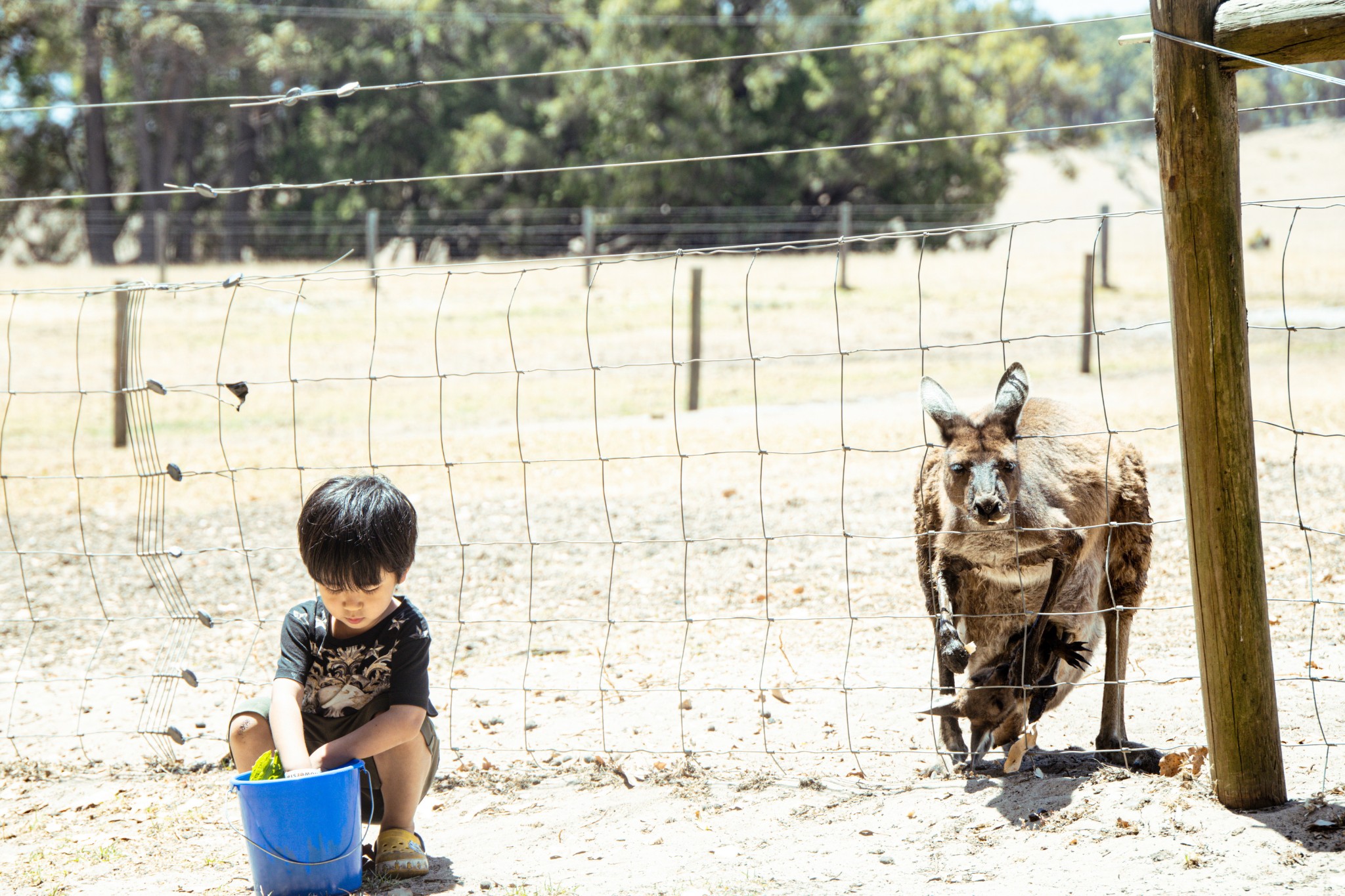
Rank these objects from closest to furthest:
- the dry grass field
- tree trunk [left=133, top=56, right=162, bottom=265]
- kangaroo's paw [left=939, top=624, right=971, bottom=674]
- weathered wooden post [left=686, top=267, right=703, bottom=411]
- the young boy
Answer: the young boy < the dry grass field < kangaroo's paw [left=939, top=624, right=971, bottom=674] < weathered wooden post [left=686, top=267, right=703, bottom=411] < tree trunk [left=133, top=56, right=162, bottom=265]

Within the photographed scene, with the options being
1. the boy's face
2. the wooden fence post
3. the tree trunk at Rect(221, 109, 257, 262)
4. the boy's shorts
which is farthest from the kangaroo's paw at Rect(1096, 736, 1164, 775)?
the tree trunk at Rect(221, 109, 257, 262)

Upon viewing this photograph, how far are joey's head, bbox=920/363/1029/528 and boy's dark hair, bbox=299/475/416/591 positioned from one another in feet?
6.63

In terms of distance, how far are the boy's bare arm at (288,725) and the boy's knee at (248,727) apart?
0.05 m

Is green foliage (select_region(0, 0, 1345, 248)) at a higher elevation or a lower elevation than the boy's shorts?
higher

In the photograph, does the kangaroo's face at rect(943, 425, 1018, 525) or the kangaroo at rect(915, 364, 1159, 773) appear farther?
the kangaroo at rect(915, 364, 1159, 773)

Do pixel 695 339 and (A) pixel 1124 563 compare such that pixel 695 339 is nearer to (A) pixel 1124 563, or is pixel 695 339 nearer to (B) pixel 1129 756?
(A) pixel 1124 563

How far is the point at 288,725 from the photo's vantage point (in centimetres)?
331

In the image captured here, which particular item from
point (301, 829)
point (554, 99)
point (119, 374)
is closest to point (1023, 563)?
point (301, 829)

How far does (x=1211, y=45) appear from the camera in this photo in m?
3.29

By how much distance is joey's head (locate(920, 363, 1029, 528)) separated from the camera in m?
4.31

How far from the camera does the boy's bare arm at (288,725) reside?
3.23 metres

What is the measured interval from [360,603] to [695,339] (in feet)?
34.6

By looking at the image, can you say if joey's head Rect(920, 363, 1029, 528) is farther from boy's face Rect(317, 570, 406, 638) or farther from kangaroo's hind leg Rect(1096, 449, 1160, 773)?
boy's face Rect(317, 570, 406, 638)

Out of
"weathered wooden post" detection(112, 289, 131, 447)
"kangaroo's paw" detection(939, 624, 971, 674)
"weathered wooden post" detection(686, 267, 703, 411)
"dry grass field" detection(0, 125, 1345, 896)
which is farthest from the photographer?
"weathered wooden post" detection(686, 267, 703, 411)
